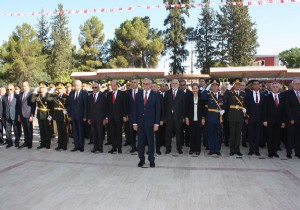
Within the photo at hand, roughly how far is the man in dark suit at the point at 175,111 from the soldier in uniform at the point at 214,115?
0.61 meters

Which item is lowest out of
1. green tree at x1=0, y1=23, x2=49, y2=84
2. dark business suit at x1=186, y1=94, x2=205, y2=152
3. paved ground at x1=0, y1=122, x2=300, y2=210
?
paved ground at x1=0, y1=122, x2=300, y2=210

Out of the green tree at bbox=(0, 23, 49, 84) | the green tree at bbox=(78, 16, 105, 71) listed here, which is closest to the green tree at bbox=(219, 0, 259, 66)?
the green tree at bbox=(78, 16, 105, 71)

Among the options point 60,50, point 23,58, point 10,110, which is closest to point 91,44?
point 60,50

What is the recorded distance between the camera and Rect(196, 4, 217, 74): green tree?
51938 millimetres

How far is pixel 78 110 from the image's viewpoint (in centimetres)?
893

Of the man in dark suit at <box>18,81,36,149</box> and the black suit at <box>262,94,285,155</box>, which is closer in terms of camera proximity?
the black suit at <box>262,94,285,155</box>

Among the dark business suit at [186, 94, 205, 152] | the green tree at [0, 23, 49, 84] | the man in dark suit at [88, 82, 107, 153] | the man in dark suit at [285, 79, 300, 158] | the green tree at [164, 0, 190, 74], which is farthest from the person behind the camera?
the green tree at [0, 23, 49, 84]

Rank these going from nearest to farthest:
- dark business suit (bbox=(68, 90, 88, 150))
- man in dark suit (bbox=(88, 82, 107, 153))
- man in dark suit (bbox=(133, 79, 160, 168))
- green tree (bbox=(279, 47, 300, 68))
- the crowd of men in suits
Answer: man in dark suit (bbox=(133, 79, 160, 168)), the crowd of men in suits, man in dark suit (bbox=(88, 82, 107, 153)), dark business suit (bbox=(68, 90, 88, 150)), green tree (bbox=(279, 47, 300, 68))

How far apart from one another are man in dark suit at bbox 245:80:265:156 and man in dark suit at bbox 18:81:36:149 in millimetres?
5977

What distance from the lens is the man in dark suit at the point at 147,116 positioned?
23.0 feet

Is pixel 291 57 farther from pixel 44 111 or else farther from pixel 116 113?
pixel 44 111

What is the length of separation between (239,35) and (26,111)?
43.7 metres

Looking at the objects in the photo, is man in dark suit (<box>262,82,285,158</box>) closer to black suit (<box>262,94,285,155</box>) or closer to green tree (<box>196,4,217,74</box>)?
black suit (<box>262,94,285,155</box>)

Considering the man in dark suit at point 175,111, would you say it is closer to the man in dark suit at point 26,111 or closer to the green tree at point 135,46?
the man in dark suit at point 26,111
